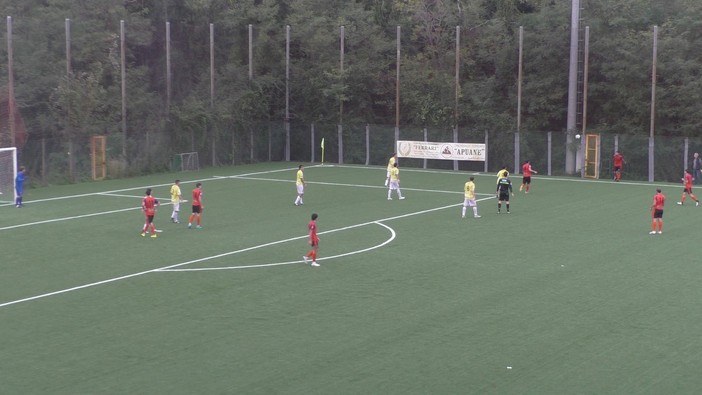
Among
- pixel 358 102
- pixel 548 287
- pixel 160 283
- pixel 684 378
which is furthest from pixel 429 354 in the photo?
pixel 358 102

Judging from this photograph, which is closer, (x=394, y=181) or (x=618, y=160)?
(x=394, y=181)

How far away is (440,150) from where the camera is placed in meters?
55.5

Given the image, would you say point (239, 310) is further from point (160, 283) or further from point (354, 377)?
point (354, 377)

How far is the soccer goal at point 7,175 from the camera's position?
4034 cm

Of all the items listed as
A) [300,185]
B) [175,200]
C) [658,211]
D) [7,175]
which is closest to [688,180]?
[658,211]

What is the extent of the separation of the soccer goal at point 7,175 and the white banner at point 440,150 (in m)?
23.6

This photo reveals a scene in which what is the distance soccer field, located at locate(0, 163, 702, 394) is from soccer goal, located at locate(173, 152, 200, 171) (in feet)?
51.6

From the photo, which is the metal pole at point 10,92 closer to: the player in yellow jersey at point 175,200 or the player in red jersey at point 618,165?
the player in yellow jersey at point 175,200

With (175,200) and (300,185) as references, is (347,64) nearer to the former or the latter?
(300,185)

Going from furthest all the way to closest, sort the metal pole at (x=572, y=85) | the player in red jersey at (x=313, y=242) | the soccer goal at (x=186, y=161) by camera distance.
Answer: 1. the soccer goal at (x=186, y=161)
2. the metal pole at (x=572, y=85)
3. the player in red jersey at (x=313, y=242)

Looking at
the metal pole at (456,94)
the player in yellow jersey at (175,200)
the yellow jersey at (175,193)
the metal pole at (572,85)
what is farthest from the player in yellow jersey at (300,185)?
the metal pole at (572,85)

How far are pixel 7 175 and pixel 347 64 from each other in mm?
27585

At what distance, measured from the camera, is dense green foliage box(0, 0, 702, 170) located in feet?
177

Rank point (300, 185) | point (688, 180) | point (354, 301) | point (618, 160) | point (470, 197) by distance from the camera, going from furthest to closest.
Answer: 1. point (618, 160)
2. point (300, 185)
3. point (688, 180)
4. point (470, 197)
5. point (354, 301)
